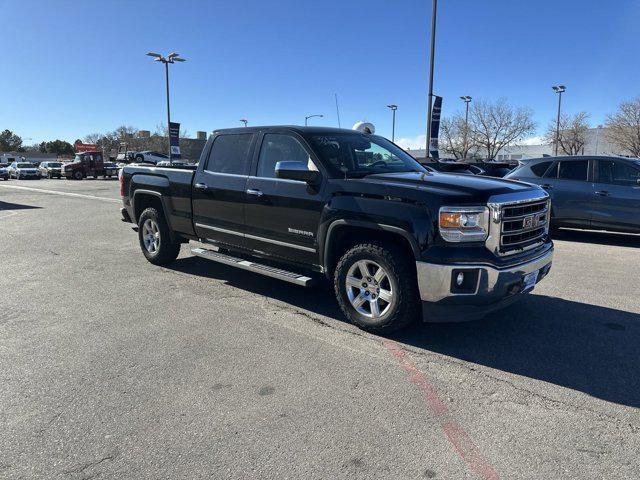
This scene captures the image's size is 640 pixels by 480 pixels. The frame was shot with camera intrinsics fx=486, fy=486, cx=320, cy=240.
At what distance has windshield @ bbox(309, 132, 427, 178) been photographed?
4812 millimetres

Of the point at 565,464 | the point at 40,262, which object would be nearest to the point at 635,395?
the point at 565,464

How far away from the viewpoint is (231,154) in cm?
581

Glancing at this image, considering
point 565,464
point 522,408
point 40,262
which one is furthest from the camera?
point 40,262

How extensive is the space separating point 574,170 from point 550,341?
625cm

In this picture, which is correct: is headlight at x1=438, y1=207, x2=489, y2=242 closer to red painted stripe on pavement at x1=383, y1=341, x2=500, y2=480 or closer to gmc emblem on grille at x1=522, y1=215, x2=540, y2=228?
gmc emblem on grille at x1=522, y1=215, x2=540, y2=228

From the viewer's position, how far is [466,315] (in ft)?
13.0

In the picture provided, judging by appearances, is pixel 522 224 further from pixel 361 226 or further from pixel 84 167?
pixel 84 167

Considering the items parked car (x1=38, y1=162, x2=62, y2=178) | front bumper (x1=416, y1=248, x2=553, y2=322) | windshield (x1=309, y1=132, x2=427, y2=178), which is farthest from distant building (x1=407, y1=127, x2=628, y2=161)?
front bumper (x1=416, y1=248, x2=553, y2=322)

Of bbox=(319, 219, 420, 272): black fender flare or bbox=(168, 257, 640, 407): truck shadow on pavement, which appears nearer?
bbox=(168, 257, 640, 407): truck shadow on pavement

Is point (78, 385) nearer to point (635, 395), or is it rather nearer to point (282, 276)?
point (282, 276)

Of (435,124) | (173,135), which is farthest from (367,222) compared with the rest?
(173,135)

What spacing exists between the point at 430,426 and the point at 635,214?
7.67 meters

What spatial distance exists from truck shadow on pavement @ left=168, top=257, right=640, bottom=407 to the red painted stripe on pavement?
0.49 metres

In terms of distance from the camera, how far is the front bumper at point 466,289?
12.4 feet
